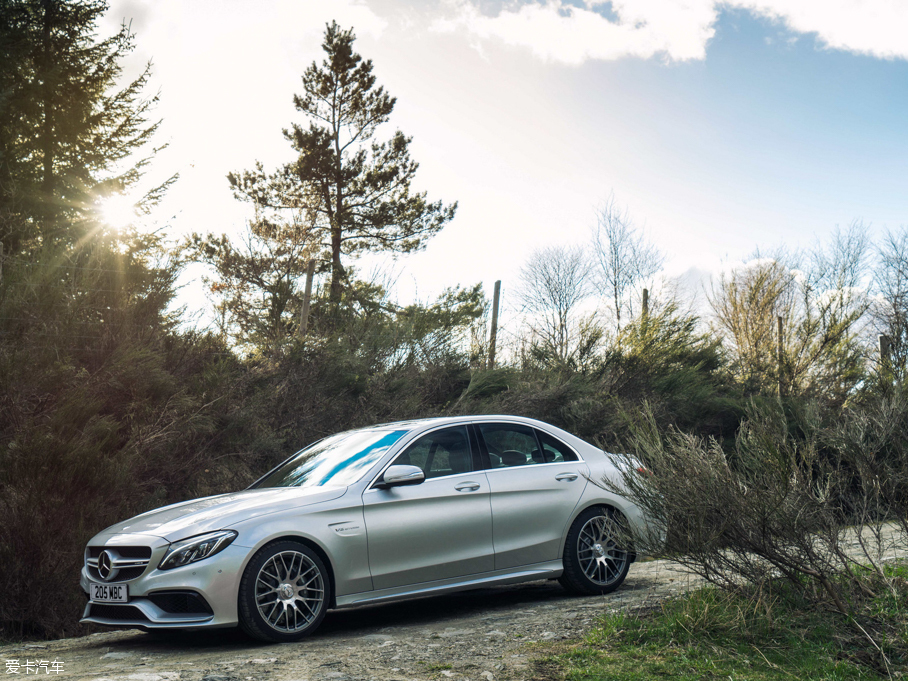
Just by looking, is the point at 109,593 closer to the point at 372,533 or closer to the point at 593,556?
the point at 372,533

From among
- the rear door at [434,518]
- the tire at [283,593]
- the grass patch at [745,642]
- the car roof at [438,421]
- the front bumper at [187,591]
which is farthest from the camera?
the car roof at [438,421]

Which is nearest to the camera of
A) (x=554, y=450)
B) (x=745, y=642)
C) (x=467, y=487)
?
(x=745, y=642)

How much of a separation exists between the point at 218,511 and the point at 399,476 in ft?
4.41

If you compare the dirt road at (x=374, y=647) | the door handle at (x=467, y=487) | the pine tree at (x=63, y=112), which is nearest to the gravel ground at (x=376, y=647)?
the dirt road at (x=374, y=647)

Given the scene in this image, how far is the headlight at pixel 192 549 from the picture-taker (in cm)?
538

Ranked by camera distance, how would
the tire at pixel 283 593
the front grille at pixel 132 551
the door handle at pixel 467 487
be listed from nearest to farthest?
the tire at pixel 283 593 < the front grille at pixel 132 551 < the door handle at pixel 467 487

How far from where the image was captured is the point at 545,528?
272 inches

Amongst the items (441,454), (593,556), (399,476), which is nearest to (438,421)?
(441,454)

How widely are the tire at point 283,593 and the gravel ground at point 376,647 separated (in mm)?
123

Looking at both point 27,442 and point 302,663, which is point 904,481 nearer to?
point 302,663

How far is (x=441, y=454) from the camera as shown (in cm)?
673

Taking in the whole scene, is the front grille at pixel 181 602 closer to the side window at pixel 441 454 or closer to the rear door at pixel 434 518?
the rear door at pixel 434 518

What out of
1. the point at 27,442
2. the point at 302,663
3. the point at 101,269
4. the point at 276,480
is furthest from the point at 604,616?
the point at 101,269

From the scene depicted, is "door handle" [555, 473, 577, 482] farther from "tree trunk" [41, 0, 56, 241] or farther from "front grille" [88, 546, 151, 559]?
"tree trunk" [41, 0, 56, 241]
